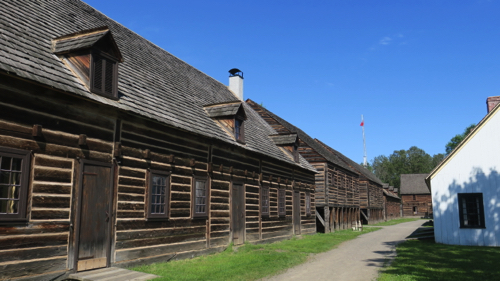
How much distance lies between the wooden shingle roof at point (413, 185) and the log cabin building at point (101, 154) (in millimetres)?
61137

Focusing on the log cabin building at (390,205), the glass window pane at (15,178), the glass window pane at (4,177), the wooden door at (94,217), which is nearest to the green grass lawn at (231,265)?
the wooden door at (94,217)

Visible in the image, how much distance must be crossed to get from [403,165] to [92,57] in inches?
4557

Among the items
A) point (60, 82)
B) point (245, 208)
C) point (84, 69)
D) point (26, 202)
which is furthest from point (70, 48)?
point (245, 208)

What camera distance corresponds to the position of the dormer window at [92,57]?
388 inches

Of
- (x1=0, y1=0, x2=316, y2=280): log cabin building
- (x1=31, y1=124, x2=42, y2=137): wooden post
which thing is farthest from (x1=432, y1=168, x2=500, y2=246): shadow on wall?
(x1=31, y1=124, x2=42, y2=137): wooden post

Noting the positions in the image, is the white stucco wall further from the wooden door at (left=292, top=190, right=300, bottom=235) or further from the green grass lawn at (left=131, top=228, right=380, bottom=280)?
the wooden door at (left=292, top=190, right=300, bottom=235)

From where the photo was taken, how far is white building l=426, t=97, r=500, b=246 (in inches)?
627

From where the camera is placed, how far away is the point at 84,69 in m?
9.88

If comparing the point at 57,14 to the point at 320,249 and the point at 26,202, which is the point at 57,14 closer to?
the point at 26,202

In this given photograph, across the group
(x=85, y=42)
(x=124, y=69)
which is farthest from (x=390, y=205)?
(x=85, y=42)

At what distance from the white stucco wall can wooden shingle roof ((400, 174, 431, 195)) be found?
190 ft

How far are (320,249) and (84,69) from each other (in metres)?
11.4

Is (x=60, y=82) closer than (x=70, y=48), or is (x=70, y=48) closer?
(x=60, y=82)

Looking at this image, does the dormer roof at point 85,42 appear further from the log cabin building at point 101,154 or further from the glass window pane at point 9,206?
Answer: the glass window pane at point 9,206
